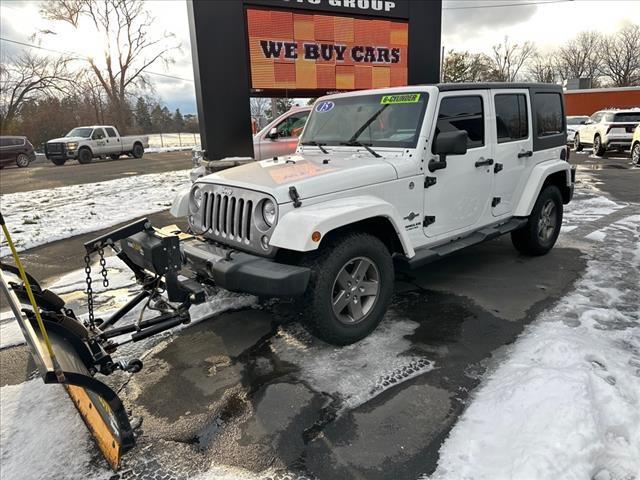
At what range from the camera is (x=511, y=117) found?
498 cm

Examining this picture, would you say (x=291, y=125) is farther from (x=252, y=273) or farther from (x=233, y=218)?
(x=252, y=273)

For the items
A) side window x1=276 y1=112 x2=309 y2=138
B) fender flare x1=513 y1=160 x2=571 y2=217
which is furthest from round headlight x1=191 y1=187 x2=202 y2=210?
side window x1=276 y1=112 x2=309 y2=138

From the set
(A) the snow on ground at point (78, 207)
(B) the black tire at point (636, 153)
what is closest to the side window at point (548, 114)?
(A) the snow on ground at point (78, 207)

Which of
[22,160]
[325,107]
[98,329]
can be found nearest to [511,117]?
[325,107]

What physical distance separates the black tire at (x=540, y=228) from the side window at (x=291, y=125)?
5692 millimetres

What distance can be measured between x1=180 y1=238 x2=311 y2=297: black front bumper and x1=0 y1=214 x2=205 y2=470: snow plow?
187 mm

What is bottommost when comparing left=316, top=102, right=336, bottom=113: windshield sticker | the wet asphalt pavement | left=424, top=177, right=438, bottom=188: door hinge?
the wet asphalt pavement

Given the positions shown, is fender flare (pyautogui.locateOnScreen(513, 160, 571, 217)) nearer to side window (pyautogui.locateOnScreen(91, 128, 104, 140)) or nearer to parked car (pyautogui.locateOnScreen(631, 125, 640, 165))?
parked car (pyautogui.locateOnScreen(631, 125, 640, 165))

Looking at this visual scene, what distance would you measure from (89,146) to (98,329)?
76.4 ft

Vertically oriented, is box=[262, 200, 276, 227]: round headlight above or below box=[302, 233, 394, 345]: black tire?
above

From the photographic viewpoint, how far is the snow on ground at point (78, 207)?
7.73 meters

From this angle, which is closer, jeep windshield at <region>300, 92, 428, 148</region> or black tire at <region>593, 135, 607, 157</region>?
jeep windshield at <region>300, 92, 428, 148</region>

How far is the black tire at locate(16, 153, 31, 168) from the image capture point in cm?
2231

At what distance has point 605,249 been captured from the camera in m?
5.87
